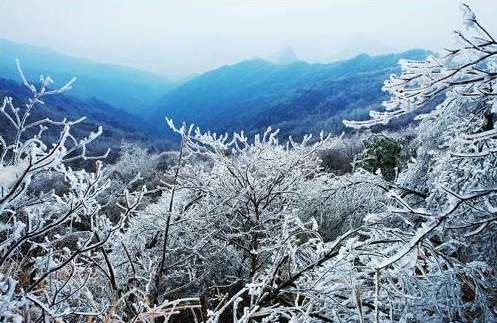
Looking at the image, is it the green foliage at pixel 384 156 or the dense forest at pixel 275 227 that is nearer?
the dense forest at pixel 275 227

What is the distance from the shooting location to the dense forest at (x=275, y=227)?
1797mm

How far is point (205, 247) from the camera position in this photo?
5.27m

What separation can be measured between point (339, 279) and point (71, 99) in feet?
659

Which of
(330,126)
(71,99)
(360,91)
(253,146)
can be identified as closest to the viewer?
(253,146)

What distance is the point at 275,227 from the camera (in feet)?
17.8

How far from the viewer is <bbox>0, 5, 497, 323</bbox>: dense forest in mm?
1797

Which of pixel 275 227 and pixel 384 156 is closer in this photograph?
pixel 275 227

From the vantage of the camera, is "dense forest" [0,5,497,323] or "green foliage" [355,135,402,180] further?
"green foliage" [355,135,402,180]

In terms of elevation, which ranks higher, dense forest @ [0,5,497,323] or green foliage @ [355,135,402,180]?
dense forest @ [0,5,497,323]

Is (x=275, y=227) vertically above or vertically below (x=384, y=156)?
above

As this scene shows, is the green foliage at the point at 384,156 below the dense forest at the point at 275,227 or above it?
below

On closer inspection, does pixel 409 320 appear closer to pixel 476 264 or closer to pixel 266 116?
pixel 476 264

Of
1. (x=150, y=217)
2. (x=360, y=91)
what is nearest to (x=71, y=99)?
(x=360, y=91)

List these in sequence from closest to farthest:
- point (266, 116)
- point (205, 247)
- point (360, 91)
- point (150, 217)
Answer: point (205, 247) → point (150, 217) → point (360, 91) → point (266, 116)
